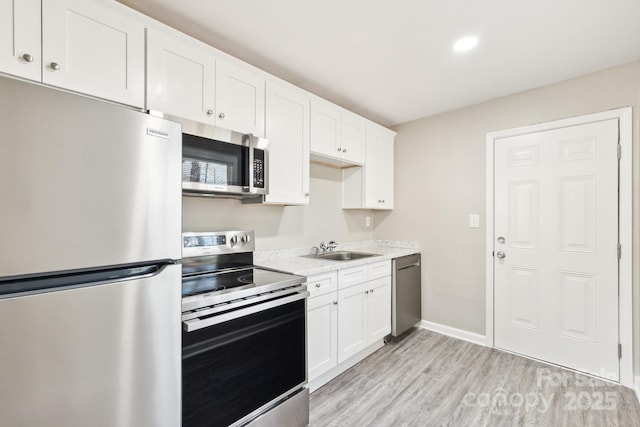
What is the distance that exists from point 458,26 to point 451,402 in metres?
2.47

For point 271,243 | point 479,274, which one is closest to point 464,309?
point 479,274

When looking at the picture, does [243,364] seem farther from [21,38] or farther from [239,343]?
[21,38]

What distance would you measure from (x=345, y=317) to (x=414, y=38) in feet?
6.78

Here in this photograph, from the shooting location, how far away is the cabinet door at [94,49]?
1233 mm

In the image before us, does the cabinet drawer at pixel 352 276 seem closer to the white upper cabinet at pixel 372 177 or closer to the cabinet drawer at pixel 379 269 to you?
the cabinet drawer at pixel 379 269

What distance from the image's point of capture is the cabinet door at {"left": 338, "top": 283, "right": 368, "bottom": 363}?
2260mm

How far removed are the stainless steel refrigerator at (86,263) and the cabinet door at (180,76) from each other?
0.60 metres

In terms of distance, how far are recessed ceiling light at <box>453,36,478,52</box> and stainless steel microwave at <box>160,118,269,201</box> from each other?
1.45m

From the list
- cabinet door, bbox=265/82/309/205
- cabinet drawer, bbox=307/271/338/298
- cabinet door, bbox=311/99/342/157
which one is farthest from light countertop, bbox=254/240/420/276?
cabinet door, bbox=311/99/342/157

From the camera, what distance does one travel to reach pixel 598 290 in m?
2.29

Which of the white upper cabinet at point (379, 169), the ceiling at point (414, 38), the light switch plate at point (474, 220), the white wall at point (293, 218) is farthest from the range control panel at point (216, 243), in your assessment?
the light switch plate at point (474, 220)

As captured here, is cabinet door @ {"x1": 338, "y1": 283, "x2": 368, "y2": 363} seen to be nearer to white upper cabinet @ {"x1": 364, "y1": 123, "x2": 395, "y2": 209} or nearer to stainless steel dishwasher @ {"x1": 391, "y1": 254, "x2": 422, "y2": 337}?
stainless steel dishwasher @ {"x1": 391, "y1": 254, "x2": 422, "y2": 337}

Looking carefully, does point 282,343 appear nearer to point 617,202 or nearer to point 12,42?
point 12,42

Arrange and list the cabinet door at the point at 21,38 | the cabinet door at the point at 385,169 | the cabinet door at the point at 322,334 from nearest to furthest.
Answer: the cabinet door at the point at 21,38, the cabinet door at the point at 322,334, the cabinet door at the point at 385,169
